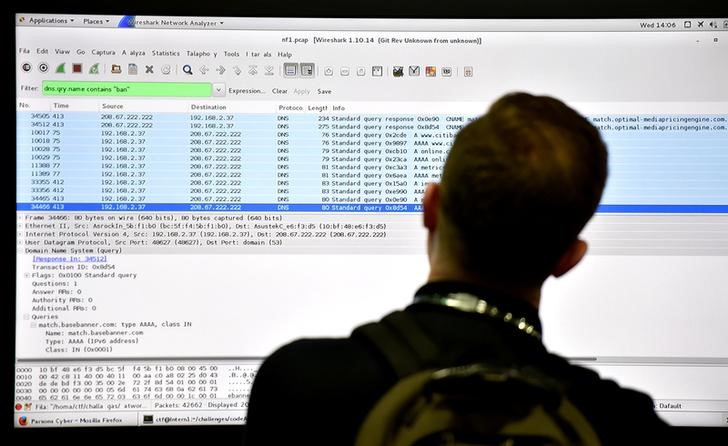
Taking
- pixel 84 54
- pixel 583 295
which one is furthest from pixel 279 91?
pixel 583 295

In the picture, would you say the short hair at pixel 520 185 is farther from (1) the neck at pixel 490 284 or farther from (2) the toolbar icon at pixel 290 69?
(2) the toolbar icon at pixel 290 69

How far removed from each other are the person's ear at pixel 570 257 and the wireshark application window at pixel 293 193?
333 mm

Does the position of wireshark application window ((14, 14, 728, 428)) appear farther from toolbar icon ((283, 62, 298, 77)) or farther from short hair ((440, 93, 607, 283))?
short hair ((440, 93, 607, 283))

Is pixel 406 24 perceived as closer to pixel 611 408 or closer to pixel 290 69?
pixel 290 69

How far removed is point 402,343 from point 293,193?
502mm

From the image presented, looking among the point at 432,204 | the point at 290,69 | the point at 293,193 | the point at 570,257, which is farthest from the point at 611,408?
the point at 290,69

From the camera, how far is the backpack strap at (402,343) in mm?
606

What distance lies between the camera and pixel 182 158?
107 cm

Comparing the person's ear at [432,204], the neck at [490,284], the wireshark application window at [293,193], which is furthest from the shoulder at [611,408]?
the wireshark application window at [293,193]

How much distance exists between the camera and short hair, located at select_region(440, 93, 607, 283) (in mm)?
634

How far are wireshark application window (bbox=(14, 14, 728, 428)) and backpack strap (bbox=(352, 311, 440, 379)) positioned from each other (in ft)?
1.41

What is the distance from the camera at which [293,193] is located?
108cm

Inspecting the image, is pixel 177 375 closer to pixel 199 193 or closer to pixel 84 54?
pixel 199 193

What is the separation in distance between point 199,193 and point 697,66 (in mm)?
791
